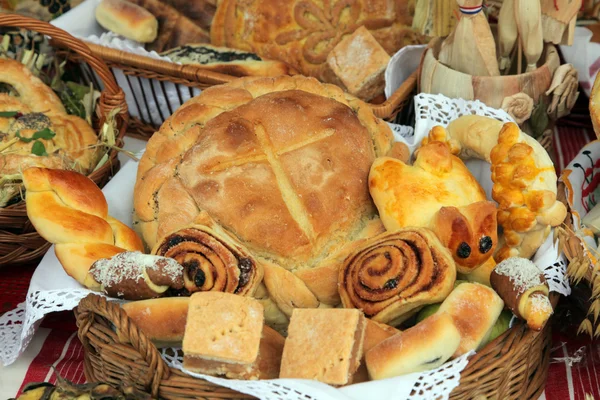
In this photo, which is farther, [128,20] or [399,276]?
[128,20]

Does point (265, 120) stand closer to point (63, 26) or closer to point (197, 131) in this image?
point (197, 131)

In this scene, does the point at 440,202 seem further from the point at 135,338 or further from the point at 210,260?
the point at 135,338

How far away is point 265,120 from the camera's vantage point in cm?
150

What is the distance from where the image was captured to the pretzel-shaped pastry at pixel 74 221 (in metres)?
1.33

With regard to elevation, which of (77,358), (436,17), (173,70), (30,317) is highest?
(436,17)

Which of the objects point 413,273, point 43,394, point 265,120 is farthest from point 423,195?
point 43,394

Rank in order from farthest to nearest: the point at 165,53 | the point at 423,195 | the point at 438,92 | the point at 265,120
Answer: the point at 165,53 < the point at 438,92 < the point at 265,120 < the point at 423,195

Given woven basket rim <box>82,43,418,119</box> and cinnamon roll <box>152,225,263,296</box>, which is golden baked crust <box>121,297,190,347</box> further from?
woven basket rim <box>82,43,418,119</box>

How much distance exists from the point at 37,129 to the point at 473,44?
107cm

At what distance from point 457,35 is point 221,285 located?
0.86 metres

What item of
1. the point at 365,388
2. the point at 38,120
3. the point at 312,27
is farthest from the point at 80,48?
the point at 365,388

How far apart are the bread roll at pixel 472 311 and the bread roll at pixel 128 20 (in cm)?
141

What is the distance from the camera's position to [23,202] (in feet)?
5.18

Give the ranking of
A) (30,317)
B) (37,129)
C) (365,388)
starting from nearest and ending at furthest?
1. (365,388)
2. (30,317)
3. (37,129)
